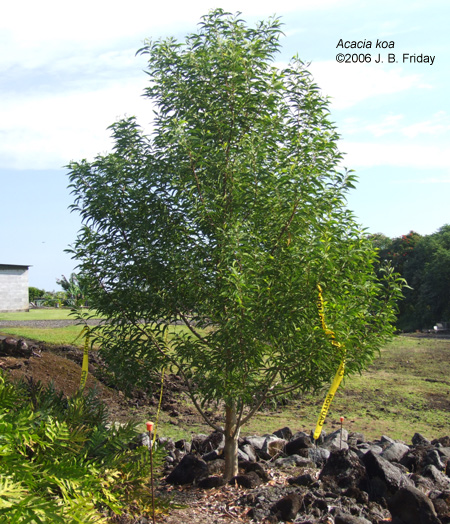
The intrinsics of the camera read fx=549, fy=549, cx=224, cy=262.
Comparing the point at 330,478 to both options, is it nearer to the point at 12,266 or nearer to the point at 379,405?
the point at 379,405

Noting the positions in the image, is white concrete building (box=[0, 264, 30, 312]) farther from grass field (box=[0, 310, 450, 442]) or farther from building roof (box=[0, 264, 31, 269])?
grass field (box=[0, 310, 450, 442])

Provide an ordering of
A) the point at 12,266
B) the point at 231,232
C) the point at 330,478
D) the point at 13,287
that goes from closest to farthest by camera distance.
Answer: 1. the point at 231,232
2. the point at 330,478
3. the point at 13,287
4. the point at 12,266

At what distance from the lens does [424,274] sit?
46.0 metres

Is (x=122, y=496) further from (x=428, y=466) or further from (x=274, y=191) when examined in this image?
(x=428, y=466)

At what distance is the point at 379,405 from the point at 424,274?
3445cm

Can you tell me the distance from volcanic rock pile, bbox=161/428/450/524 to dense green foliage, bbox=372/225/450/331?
36.3 m

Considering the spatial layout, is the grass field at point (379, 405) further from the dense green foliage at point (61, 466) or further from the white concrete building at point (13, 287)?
the white concrete building at point (13, 287)

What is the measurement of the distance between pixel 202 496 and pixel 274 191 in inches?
170

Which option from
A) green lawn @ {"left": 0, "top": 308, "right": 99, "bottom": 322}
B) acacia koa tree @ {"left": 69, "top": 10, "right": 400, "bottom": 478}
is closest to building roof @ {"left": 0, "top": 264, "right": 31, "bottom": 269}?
green lawn @ {"left": 0, "top": 308, "right": 99, "bottom": 322}

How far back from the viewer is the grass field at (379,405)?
11.9 meters

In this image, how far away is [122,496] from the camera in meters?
5.64

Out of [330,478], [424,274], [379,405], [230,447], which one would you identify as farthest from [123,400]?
[424,274]

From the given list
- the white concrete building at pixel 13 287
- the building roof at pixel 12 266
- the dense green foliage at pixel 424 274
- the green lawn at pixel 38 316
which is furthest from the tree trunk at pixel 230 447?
the building roof at pixel 12 266

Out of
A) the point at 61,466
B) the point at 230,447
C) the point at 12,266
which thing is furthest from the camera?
the point at 12,266
